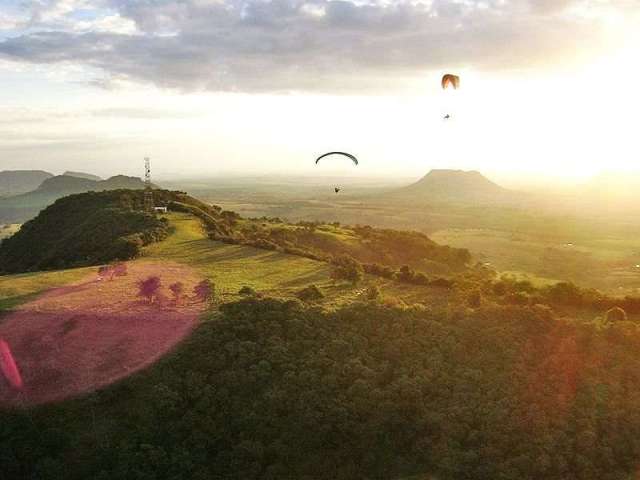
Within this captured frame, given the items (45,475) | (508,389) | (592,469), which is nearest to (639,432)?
(592,469)

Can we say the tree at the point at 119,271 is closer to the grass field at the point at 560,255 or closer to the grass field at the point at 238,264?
the grass field at the point at 238,264

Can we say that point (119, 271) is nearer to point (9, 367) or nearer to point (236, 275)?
point (236, 275)

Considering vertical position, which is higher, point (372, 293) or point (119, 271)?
point (119, 271)

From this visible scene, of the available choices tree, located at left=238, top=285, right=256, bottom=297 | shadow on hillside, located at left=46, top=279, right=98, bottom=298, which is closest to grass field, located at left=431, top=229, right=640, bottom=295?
tree, located at left=238, top=285, right=256, bottom=297

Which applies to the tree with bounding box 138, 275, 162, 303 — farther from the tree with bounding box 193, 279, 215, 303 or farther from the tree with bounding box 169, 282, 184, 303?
the tree with bounding box 193, 279, 215, 303

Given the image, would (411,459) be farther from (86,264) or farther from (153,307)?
(86,264)

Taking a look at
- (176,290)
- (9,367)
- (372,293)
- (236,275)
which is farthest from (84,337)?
(372,293)
